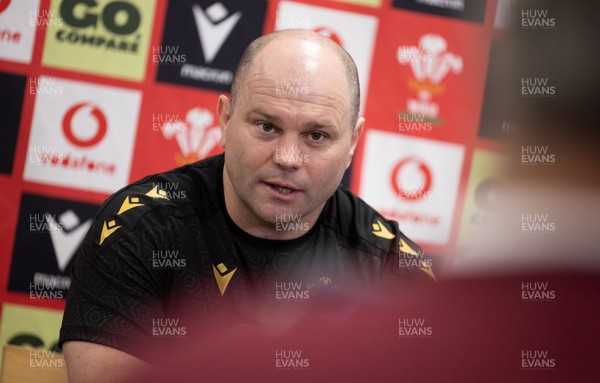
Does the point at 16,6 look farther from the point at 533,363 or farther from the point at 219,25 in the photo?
the point at 533,363

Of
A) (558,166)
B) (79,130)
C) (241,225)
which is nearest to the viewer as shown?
(558,166)

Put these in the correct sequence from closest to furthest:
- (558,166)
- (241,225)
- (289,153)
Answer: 1. (558,166)
2. (289,153)
3. (241,225)

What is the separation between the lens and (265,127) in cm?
144

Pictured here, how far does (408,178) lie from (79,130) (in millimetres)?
1116

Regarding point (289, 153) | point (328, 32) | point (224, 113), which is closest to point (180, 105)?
point (328, 32)

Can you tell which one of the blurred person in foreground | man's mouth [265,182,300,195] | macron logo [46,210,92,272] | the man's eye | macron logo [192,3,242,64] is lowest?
macron logo [46,210,92,272]

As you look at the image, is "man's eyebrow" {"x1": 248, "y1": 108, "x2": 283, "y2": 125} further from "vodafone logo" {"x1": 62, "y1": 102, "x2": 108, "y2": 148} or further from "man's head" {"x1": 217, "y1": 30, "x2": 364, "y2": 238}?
"vodafone logo" {"x1": 62, "y1": 102, "x2": 108, "y2": 148}

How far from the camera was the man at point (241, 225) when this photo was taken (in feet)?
4.43

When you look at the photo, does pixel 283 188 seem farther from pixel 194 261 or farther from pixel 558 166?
pixel 558 166

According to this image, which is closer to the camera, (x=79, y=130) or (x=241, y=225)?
(x=241, y=225)

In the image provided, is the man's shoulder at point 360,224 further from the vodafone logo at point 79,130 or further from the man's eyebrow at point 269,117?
the vodafone logo at point 79,130

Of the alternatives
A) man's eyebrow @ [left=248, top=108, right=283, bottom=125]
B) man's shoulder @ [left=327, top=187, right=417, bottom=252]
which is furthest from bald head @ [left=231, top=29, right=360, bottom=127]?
man's shoulder @ [left=327, top=187, right=417, bottom=252]

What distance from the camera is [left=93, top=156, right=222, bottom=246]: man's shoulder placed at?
1.42 metres

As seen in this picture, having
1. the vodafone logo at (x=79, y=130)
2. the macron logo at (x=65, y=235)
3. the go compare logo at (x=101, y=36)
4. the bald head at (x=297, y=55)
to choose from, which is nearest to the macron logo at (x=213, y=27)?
the go compare logo at (x=101, y=36)
